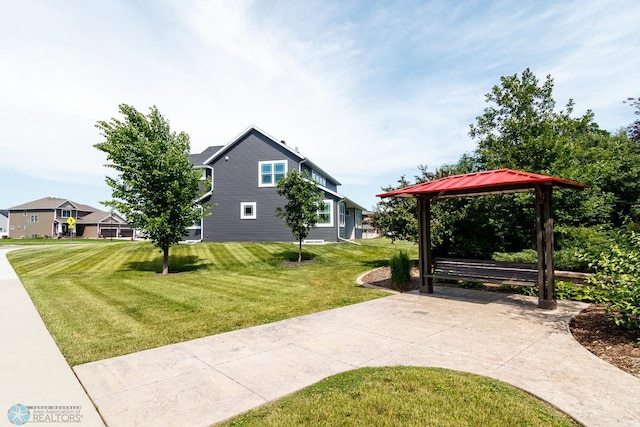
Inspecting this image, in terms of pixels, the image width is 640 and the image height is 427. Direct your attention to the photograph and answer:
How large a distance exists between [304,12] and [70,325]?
11217 mm

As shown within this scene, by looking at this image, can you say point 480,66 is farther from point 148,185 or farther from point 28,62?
point 28,62

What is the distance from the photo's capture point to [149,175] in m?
13.6

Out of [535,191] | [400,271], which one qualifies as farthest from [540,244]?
[400,271]

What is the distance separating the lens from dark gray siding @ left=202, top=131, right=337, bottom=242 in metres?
24.8

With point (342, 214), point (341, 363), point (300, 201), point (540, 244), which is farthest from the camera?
point (342, 214)

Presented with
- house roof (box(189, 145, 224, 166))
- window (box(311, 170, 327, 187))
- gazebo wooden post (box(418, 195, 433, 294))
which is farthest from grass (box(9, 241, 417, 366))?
house roof (box(189, 145, 224, 166))

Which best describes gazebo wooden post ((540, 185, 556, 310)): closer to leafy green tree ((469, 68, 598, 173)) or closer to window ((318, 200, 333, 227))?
leafy green tree ((469, 68, 598, 173))

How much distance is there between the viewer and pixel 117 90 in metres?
14.5

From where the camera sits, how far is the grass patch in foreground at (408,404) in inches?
117

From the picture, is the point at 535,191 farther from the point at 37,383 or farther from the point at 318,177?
the point at 318,177

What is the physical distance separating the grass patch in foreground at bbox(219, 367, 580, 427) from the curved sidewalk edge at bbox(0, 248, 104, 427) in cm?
174

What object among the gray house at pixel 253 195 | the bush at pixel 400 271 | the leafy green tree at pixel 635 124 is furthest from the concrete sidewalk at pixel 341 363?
the gray house at pixel 253 195

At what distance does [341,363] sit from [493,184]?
5.66 metres

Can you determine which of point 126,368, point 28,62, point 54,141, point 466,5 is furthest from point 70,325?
point 54,141
